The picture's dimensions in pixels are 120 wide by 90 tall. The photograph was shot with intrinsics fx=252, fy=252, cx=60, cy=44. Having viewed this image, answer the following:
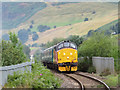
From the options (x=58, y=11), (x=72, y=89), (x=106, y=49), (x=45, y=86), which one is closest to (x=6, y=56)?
(x=45, y=86)

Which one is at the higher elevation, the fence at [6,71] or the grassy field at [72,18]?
the grassy field at [72,18]

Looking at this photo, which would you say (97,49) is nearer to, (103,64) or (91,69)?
(91,69)

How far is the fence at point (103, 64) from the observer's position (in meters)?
22.5

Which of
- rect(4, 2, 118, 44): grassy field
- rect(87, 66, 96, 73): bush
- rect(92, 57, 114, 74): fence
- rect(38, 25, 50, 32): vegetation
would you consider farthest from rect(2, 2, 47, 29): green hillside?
rect(92, 57, 114, 74): fence

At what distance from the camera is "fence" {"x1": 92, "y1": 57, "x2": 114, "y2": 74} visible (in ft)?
73.7

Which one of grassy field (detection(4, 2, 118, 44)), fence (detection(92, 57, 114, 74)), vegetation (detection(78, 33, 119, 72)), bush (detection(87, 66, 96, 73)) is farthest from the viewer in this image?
grassy field (detection(4, 2, 118, 44))

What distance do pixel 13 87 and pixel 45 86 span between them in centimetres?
223

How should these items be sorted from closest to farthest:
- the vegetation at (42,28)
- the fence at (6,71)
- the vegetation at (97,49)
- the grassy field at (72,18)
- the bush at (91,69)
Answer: the fence at (6,71) → the bush at (91,69) → the vegetation at (97,49) → the grassy field at (72,18) → the vegetation at (42,28)

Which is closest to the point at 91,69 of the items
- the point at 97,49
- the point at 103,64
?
the point at 103,64

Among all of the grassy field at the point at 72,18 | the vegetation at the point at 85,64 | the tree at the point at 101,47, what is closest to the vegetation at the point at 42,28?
the grassy field at the point at 72,18

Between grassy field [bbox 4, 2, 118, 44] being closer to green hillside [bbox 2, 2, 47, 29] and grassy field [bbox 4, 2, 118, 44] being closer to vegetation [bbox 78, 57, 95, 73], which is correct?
green hillside [bbox 2, 2, 47, 29]

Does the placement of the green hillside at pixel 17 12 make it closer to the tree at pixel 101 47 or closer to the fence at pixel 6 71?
the tree at pixel 101 47

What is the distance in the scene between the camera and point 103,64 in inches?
936

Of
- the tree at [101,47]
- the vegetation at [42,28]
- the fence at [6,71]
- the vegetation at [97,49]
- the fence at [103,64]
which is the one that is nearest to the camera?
the fence at [6,71]
